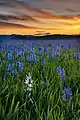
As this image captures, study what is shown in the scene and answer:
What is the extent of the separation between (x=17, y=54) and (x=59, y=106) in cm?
71

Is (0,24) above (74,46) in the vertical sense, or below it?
above

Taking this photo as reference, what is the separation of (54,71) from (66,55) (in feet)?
1.36

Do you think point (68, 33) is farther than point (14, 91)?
Yes

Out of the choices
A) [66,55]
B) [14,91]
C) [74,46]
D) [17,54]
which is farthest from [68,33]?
[14,91]

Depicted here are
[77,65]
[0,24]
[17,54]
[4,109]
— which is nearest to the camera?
[4,109]

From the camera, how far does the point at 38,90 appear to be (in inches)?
42.1

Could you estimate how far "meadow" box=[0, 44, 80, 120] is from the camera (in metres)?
0.89

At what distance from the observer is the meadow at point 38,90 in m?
0.89

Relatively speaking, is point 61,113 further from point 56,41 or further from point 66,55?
point 56,41

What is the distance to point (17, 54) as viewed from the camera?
64.5 inches

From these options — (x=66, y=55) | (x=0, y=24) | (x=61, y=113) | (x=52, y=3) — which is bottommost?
(x=61, y=113)

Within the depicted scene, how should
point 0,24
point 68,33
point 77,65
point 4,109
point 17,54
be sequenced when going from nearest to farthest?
1. point 4,109
2. point 77,65
3. point 17,54
4. point 0,24
5. point 68,33

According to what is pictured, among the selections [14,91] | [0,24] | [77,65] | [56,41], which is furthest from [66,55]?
[14,91]

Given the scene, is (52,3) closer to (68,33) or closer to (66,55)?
(68,33)
